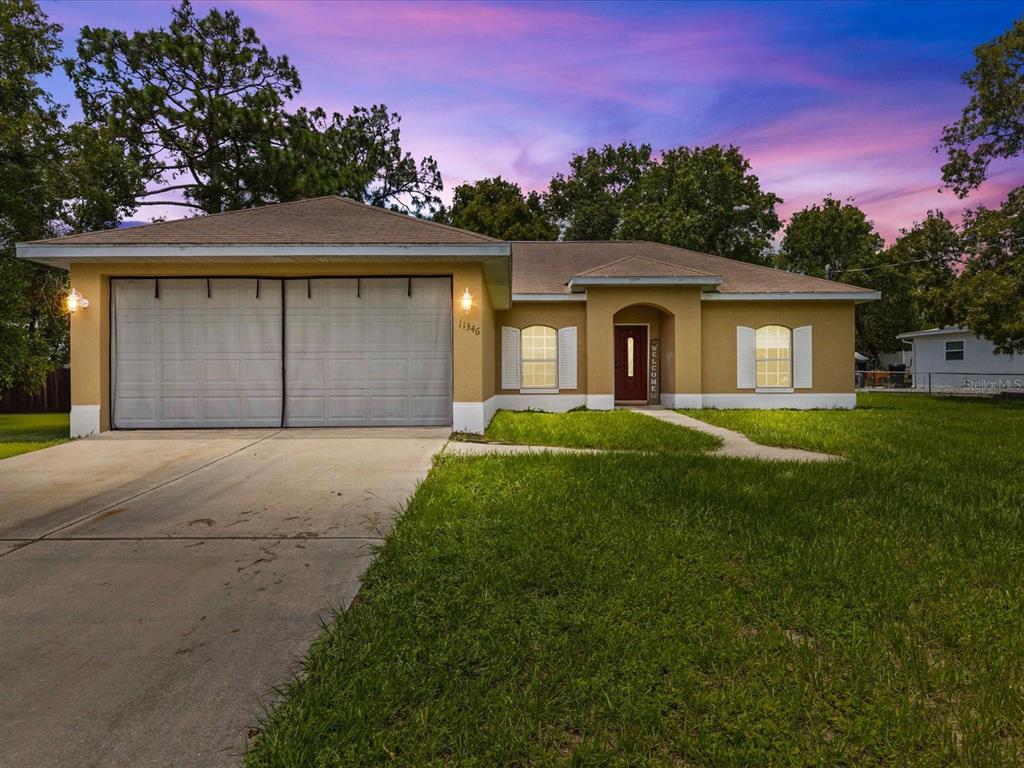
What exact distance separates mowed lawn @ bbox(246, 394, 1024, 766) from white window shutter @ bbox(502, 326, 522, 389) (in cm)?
847

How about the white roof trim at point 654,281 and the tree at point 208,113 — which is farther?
the tree at point 208,113

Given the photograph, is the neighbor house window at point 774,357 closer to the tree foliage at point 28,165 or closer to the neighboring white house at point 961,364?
the neighboring white house at point 961,364

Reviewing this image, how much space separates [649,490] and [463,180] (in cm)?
3096

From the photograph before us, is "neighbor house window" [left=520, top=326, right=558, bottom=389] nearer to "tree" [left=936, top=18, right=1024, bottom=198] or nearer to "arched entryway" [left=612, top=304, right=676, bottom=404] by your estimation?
"arched entryway" [left=612, top=304, right=676, bottom=404]

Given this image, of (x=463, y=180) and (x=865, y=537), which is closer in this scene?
(x=865, y=537)

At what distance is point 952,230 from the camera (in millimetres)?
17500

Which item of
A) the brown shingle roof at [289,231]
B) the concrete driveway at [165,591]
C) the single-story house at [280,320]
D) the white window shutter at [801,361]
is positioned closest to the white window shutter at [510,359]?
the single-story house at [280,320]

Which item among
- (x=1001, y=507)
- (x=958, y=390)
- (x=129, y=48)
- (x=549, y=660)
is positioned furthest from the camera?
(x=958, y=390)

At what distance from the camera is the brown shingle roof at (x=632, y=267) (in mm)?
12820

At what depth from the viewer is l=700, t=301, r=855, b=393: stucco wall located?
13.1 meters

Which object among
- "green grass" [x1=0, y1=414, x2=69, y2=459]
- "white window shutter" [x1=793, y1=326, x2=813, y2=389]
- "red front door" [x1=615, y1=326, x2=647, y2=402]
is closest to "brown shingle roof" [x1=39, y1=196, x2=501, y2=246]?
"green grass" [x1=0, y1=414, x2=69, y2=459]

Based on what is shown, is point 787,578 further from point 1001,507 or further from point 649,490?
point 1001,507

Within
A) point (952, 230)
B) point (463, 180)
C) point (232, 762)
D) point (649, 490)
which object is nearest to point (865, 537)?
point (649, 490)

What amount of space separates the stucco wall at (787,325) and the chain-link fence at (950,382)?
11062 millimetres
